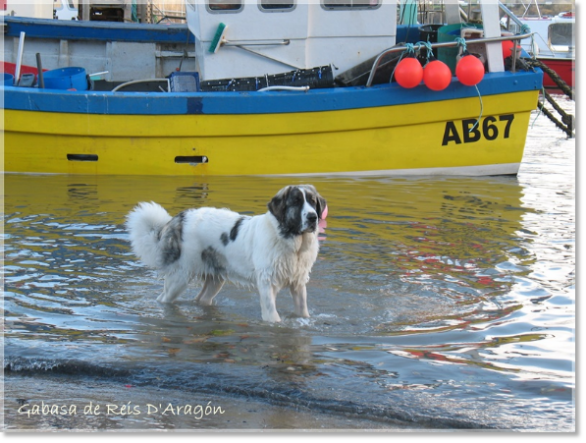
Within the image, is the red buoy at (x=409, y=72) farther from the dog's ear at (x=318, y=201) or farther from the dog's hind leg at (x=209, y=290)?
the dog's ear at (x=318, y=201)

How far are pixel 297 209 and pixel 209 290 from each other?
59.0 inches

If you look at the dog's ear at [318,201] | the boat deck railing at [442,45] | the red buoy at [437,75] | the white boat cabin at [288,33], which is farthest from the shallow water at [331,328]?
the white boat cabin at [288,33]

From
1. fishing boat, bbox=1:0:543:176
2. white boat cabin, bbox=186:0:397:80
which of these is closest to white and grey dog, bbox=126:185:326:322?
fishing boat, bbox=1:0:543:176

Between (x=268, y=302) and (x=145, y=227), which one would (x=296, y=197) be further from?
(x=145, y=227)

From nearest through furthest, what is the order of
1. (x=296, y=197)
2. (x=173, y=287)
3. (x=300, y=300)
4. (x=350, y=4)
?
(x=296, y=197) < (x=300, y=300) < (x=173, y=287) < (x=350, y=4)

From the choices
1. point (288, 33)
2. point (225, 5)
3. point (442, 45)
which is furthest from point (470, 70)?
point (225, 5)

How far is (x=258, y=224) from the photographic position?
255 inches

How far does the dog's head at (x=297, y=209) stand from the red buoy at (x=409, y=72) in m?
6.20

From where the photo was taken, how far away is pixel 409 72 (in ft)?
39.0

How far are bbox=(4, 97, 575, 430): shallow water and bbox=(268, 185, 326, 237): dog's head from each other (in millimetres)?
826

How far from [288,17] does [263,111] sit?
5.21 feet

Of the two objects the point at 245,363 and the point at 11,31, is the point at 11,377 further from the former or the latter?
the point at 11,31

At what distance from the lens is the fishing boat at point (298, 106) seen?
483 inches

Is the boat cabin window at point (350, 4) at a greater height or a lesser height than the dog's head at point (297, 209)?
greater
